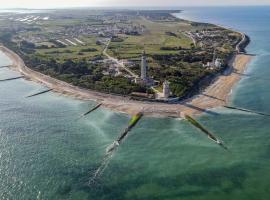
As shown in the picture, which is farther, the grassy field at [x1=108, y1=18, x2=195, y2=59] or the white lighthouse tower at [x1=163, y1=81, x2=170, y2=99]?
the grassy field at [x1=108, y1=18, x2=195, y2=59]

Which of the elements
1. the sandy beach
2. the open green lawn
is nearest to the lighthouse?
the sandy beach

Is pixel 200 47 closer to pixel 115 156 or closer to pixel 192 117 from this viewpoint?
pixel 192 117

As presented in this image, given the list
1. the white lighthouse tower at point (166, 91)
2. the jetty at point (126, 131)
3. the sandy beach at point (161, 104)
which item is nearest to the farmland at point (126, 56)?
the white lighthouse tower at point (166, 91)

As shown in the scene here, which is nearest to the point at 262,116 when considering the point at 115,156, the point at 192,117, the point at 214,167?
the point at 192,117

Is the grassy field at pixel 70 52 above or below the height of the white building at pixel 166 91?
below

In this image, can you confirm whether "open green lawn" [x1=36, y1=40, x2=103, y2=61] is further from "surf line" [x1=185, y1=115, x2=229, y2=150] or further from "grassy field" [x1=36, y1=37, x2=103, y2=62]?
"surf line" [x1=185, y1=115, x2=229, y2=150]

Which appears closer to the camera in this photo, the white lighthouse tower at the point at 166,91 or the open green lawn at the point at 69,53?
the white lighthouse tower at the point at 166,91

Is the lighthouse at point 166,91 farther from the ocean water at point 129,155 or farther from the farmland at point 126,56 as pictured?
the ocean water at point 129,155

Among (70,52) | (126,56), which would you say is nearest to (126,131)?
(126,56)
